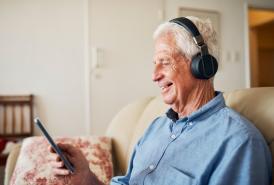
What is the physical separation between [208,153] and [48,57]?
2.40 metres

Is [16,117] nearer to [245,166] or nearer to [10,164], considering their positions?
[10,164]

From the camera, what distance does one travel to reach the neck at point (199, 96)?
97 centimetres

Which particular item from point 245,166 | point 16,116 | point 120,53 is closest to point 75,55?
point 120,53

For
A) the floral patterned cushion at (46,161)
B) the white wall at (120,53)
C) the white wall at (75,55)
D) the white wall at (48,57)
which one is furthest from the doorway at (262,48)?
the floral patterned cushion at (46,161)

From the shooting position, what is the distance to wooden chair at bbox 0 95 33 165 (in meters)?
2.77

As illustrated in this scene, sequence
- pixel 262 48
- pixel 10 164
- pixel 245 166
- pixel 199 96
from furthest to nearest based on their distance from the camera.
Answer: pixel 262 48 → pixel 10 164 → pixel 199 96 → pixel 245 166

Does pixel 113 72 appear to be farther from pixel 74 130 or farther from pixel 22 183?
pixel 22 183

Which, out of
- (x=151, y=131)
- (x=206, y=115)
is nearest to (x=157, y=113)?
(x=151, y=131)

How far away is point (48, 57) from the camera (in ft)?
Answer: 9.57

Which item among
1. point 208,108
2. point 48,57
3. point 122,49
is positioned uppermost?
point 122,49

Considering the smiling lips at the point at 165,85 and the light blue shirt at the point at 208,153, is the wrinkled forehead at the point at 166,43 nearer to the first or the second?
the smiling lips at the point at 165,85

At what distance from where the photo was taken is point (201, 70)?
0.91 meters

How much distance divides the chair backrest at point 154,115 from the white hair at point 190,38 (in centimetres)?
17

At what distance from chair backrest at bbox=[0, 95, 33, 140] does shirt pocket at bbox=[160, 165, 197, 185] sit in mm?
2185
